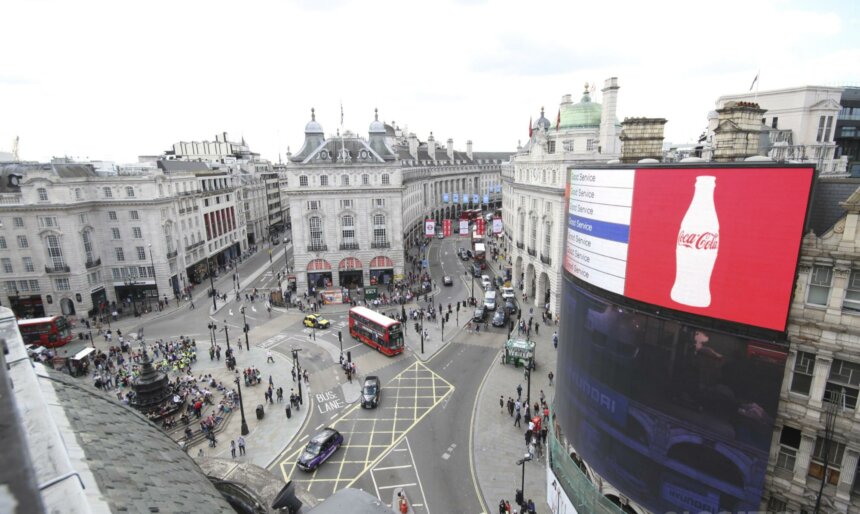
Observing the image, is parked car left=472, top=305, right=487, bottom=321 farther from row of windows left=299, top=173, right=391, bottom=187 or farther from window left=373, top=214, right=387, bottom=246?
row of windows left=299, top=173, right=391, bottom=187

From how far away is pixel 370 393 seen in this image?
1237 inches

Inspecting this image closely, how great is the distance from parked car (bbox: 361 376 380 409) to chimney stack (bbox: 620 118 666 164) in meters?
22.3

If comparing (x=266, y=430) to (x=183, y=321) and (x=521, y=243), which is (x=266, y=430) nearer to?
(x=183, y=321)

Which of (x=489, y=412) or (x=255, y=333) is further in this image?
(x=255, y=333)

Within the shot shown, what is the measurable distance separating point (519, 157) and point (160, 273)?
48.8 metres

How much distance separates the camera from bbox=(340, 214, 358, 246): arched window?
5697 centimetres

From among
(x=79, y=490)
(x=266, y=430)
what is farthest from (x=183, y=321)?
(x=79, y=490)

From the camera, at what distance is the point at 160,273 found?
182 ft

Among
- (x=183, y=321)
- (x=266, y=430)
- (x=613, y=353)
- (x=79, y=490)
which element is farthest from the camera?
(x=183, y=321)

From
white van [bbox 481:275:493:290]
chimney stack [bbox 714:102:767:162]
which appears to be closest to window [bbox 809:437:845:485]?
chimney stack [bbox 714:102:767:162]

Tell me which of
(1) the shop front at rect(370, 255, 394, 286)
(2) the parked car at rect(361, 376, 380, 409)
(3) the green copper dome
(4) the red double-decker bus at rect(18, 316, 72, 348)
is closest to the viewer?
(2) the parked car at rect(361, 376, 380, 409)

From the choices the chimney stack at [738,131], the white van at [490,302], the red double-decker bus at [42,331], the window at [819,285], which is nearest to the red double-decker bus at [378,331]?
the white van at [490,302]

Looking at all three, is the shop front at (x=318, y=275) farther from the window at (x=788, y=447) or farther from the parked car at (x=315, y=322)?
the window at (x=788, y=447)

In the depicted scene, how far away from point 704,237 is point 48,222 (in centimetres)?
6245
